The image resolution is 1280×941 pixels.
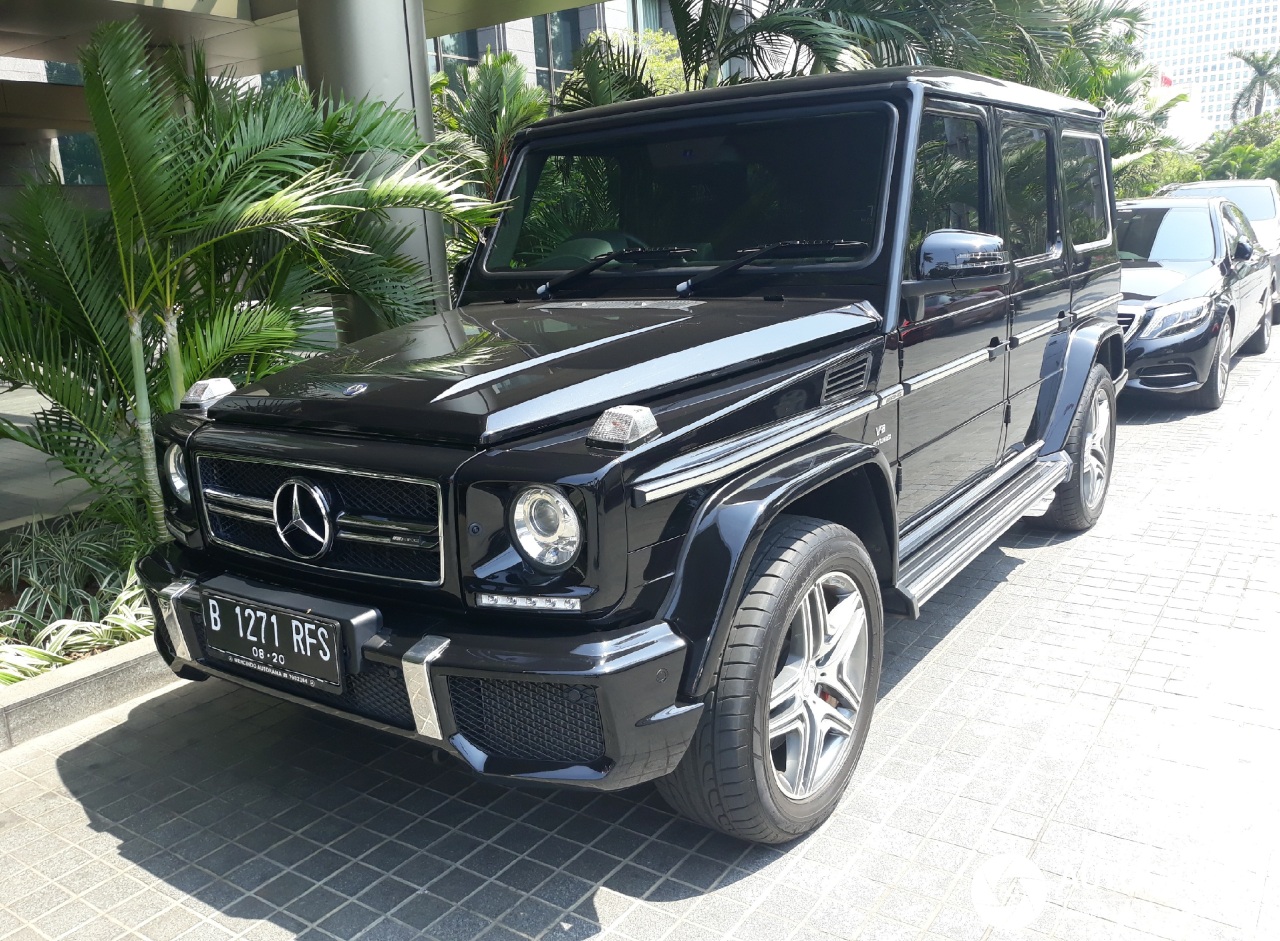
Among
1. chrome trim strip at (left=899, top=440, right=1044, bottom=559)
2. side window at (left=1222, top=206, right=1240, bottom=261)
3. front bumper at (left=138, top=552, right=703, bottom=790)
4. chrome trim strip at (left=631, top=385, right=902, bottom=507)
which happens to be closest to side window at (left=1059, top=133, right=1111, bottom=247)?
chrome trim strip at (left=899, top=440, right=1044, bottom=559)

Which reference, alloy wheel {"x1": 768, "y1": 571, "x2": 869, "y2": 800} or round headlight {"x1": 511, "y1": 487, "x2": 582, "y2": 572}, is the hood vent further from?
round headlight {"x1": 511, "y1": 487, "x2": 582, "y2": 572}

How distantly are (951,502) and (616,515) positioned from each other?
211 centimetres

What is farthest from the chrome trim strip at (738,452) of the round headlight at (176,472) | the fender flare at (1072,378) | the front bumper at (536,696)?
the fender flare at (1072,378)

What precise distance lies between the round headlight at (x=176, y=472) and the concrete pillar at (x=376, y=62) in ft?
8.68

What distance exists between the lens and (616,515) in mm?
2320

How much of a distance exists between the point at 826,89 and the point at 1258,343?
988 centimetres

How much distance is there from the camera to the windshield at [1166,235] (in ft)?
29.6

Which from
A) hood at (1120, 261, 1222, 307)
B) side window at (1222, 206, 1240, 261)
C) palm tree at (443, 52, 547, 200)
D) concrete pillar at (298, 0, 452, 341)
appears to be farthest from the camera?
palm tree at (443, 52, 547, 200)

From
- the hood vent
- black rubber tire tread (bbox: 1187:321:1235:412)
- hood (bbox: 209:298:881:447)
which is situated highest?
hood (bbox: 209:298:881:447)

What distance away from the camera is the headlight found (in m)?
8.06

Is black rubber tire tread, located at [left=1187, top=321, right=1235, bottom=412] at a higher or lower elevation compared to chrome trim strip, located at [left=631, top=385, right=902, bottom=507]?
lower

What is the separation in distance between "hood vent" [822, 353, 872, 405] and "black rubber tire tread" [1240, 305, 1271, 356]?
1000 centimetres

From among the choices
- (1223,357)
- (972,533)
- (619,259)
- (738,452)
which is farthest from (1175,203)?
(738,452)

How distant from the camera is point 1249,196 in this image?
13.5 metres
